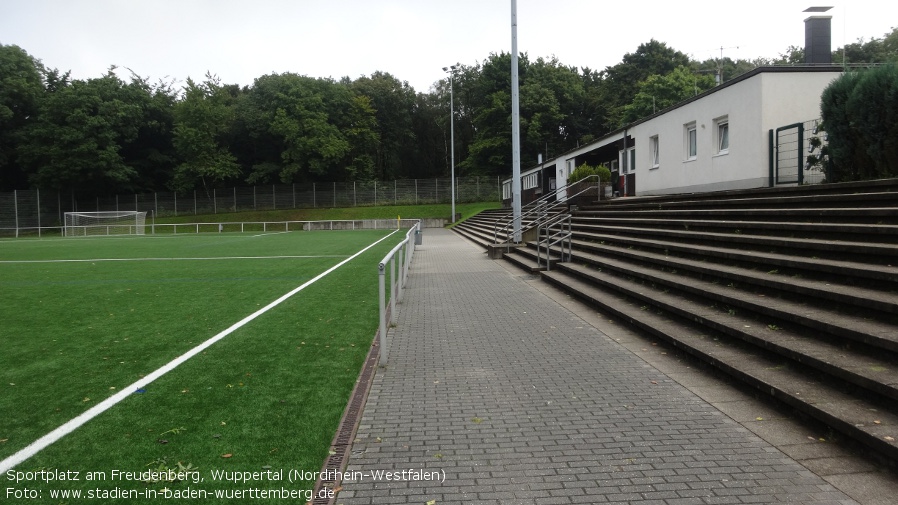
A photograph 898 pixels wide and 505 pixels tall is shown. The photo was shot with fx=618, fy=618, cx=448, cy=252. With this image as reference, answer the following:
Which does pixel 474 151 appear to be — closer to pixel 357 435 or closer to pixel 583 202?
pixel 583 202

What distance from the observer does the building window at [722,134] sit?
1537 cm

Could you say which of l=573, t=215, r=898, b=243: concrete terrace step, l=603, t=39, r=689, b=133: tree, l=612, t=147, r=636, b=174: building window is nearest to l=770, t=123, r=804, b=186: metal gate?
l=573, t=215, r=898, b=243: concrete terrace step

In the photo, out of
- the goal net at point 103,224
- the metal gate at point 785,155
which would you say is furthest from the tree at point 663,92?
Result: the goal net at point 103,224

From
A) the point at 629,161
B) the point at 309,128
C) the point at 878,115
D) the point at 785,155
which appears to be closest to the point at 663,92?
the point at 629,161

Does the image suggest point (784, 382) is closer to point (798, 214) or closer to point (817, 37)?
point (798, 214)

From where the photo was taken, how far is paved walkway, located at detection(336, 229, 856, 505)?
3.56 meters

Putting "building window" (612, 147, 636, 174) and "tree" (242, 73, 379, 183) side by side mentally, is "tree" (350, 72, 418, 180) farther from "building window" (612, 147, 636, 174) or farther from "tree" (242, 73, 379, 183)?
"building window" (612, 147, 636, 174)

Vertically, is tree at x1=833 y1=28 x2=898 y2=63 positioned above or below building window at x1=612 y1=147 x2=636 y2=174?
above

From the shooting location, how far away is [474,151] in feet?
205

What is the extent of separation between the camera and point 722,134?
51.4 feet

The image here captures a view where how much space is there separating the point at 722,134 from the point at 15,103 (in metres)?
66.2

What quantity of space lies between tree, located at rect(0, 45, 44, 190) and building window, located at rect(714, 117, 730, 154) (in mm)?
63145

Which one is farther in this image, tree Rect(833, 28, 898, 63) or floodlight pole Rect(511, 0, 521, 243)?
tree Rect(833, 28, 898, 63)

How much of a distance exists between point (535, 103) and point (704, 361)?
57.7 metres
